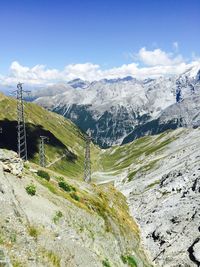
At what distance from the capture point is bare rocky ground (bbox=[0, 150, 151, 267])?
1417 inches

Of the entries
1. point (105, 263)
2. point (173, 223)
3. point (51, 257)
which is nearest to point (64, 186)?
point (105, 263)

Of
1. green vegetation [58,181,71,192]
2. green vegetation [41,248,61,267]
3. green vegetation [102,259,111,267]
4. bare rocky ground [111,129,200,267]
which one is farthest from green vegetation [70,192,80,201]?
green vegetation [41,248,61,267]

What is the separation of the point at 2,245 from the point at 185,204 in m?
59.8

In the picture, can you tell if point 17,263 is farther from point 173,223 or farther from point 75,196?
point 173,223

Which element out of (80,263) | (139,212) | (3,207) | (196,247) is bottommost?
(139,212)

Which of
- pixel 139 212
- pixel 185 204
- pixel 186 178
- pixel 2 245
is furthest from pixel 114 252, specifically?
pixel 186 178

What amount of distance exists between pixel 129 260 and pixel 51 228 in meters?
18.9

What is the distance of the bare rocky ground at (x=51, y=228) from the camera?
36.0m

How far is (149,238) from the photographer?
79.1 m

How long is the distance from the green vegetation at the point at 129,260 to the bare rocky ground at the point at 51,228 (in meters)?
0.71

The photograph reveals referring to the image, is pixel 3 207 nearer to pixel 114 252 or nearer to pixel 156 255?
pixel 114 252

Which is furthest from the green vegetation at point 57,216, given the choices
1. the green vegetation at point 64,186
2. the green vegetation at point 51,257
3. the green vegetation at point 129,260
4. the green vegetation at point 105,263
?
the green vegetation at point 64,186

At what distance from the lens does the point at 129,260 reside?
58.1 metres

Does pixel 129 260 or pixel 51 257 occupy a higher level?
pixel 51 257
